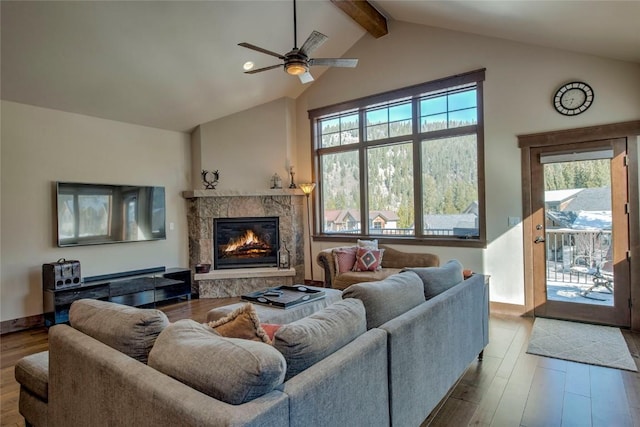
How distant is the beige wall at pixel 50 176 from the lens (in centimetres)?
415

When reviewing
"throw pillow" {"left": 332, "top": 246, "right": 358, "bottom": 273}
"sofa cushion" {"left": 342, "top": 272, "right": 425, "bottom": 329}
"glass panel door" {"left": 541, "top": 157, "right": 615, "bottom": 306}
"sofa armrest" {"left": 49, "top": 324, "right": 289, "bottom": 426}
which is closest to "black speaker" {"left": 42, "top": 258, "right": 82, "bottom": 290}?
"sofa armrest" {"left": 49, "top": 324, "right": 289, "bottom": 426}

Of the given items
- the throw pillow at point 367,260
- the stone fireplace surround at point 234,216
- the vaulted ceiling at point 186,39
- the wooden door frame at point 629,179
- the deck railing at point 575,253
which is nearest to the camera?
the vaulted ceiling at point 186,39

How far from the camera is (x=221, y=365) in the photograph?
1.12 meters

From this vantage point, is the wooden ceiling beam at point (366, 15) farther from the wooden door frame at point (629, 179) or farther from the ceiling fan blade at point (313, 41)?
the wooden door frame at point (629, 179)

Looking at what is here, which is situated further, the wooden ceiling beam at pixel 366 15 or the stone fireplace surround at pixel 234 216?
the stone fireplace surround at pixel 234 216

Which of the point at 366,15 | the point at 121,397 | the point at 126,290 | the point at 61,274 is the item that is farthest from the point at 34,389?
the point at 366,15

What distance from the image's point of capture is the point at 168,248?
582 centimetres

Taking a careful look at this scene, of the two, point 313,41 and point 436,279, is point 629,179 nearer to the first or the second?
point 436,279

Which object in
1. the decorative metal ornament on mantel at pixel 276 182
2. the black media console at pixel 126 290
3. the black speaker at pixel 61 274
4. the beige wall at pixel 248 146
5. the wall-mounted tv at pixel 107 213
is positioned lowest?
the black media console at pixel 126 290

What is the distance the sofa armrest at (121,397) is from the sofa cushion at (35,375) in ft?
0.47

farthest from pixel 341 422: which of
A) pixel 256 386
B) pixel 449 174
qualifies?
pixel 449 174

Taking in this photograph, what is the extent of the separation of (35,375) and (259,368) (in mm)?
1728

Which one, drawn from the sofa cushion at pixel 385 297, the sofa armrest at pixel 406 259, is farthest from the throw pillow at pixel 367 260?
the sofa cushion at pixel 385 297

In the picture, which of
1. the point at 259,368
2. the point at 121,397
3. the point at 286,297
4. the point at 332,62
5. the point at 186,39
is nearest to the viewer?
the point at 259,368
